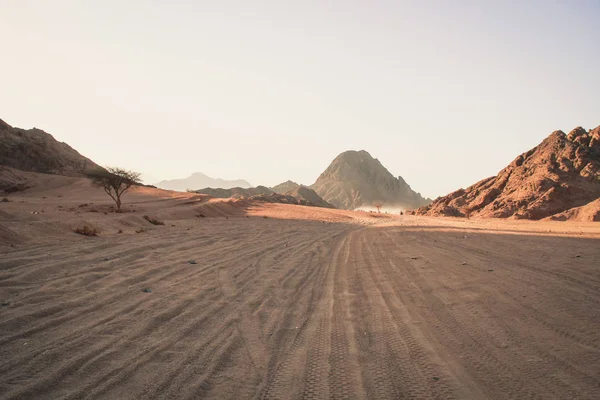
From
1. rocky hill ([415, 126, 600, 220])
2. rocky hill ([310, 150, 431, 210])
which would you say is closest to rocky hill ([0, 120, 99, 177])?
rocky hill ([415, 126, 600, 220])

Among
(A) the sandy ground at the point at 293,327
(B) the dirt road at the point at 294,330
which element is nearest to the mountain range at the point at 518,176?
(A) the sandy ground at the point at 293,327

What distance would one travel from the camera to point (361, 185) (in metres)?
137

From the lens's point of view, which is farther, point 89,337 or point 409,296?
point 409,296

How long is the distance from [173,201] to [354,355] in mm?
35056

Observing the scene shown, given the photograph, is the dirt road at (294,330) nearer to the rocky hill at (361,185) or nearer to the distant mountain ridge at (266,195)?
the distant mountain ridge at (266,195)

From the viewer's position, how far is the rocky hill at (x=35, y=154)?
48469mm

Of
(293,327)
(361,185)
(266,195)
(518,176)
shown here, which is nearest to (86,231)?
(293,327)

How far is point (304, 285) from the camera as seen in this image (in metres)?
7.10

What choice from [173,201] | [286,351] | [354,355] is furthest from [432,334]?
[173,201]

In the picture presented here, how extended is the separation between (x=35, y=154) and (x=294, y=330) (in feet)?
197

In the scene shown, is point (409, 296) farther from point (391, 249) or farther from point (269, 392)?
point (391, 249)

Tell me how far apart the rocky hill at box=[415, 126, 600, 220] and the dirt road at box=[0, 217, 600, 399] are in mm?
26861

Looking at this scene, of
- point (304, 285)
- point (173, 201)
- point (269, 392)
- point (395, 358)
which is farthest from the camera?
point (173, 201)

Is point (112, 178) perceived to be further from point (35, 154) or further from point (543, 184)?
point (543, 184)
